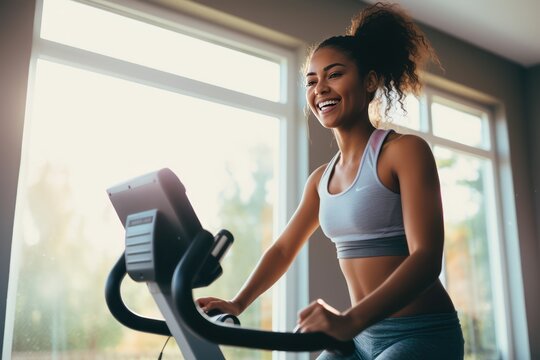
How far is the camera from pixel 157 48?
9.64 ft

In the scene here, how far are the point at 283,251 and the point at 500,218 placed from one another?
388 cm

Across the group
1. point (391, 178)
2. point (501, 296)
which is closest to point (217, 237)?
point (391, 178)

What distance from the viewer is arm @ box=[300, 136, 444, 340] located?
866mm

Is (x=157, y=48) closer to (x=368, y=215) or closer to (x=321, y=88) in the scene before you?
(x=321, y=88)

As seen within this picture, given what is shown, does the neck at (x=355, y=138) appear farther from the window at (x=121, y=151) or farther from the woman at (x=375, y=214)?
the window at (x=121, y=151)

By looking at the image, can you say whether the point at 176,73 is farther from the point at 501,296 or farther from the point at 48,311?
the point at 501,296

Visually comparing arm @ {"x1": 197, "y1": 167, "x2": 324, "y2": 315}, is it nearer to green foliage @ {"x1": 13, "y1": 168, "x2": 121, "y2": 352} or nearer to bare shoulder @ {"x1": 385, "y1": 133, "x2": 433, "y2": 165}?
bare shoulder @ {"x1": 385, "y1": 133, "x2": 433, "y2": 165}

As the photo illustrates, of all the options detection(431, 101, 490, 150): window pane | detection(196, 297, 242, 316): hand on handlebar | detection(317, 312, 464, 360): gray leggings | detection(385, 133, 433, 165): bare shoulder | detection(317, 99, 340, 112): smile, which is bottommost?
detection(317, 312, 464, 360): gray leggings

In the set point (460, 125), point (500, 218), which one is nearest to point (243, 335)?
point (460, 125)

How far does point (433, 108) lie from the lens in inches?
175

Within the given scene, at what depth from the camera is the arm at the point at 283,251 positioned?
131 cm

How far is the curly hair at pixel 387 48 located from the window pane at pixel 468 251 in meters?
2.98

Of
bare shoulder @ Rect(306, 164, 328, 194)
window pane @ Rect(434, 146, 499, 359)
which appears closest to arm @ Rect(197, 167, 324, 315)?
bare shoulder @ Rect(306, 164, 328, 194)

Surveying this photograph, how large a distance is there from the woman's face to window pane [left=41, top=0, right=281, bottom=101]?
1745 mm
